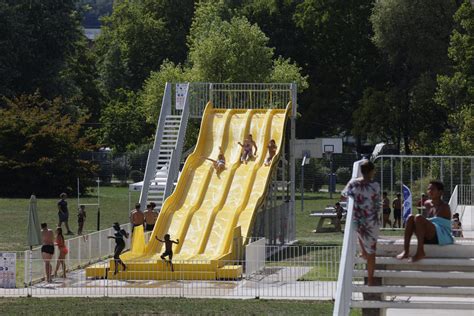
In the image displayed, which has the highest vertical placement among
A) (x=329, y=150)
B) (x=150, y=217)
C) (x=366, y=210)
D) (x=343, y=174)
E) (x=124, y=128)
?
(x=124, y=128)

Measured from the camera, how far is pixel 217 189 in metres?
42.6

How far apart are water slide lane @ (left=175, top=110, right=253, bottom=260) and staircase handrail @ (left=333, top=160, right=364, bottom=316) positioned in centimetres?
→ 1768

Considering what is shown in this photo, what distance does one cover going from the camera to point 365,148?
91.6 meters

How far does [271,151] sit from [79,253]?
905 cm


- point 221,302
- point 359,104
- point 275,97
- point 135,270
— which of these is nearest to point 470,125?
point 275,97

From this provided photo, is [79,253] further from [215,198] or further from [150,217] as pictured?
[215,198]

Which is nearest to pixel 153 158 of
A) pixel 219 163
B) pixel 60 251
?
pixel 219 163

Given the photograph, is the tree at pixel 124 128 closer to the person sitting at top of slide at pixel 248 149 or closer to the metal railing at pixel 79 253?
the person sitting at top of slide at pixel 248 149

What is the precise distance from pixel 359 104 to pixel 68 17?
60.1 feet

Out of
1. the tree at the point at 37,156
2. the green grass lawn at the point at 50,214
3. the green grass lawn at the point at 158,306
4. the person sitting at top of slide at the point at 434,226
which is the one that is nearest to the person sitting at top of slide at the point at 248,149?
the green grass lawn at the point at 50,214

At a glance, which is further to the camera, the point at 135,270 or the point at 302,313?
the point at 135,270

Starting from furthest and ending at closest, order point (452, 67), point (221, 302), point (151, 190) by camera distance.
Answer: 1. point (452, 67)
2. point (151, 190)
3. point (221, 302)

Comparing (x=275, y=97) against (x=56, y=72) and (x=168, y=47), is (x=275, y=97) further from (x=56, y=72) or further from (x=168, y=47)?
(x=168, y=47)

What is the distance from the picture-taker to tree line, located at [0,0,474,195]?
6756 centimetres
